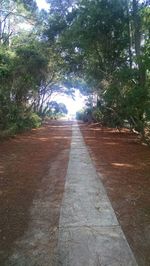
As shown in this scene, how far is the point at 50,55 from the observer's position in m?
26.1

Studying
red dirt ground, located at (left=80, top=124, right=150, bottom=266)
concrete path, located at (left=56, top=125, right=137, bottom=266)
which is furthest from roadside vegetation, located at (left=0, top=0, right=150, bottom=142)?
concrete path, located at (left=56, top=125, right=137, bottom=266)

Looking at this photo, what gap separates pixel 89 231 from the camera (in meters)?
4.74

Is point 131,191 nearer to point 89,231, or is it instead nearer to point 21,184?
point 89,231

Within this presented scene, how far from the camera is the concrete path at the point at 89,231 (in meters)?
3.97

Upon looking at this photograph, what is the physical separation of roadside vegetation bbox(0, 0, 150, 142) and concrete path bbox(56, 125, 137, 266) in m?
6.89

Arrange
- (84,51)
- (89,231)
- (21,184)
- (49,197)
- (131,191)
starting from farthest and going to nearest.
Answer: (84,51) < (21,184) < (131,191) < (49,197) < (89,231)

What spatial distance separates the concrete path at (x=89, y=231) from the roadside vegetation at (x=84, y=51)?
6.89 m

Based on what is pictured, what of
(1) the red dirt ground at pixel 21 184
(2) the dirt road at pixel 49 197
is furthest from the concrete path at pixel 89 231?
(1) the red dirt ground at pixel 21 184

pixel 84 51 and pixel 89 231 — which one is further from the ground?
pixel 84 51

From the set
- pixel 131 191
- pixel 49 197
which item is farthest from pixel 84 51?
pixel 49 197

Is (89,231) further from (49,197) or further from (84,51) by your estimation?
(84,51)

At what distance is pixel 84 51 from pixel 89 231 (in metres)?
19.6

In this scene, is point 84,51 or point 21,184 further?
point 84,51

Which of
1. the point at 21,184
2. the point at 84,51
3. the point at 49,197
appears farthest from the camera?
the point at 84,51
